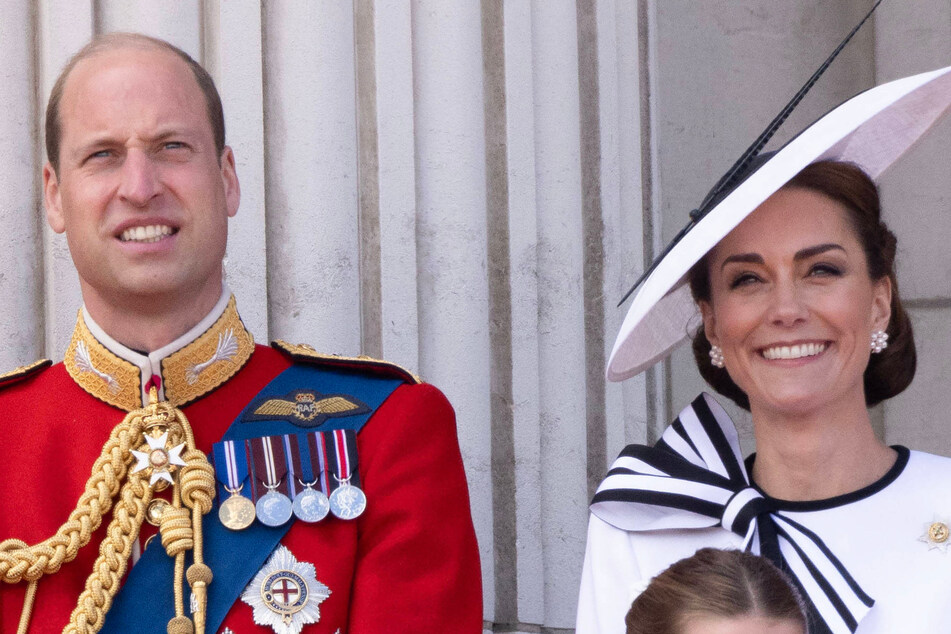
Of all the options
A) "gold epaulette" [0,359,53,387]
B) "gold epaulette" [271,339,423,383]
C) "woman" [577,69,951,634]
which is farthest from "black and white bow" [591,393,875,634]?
"gold epaulette" [0,359,53,387]

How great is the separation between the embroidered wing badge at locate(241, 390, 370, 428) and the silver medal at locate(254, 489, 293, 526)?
15 cm

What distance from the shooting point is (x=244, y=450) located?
2.36m

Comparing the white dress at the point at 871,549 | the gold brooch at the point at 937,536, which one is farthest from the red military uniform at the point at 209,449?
the gold brooch at the point at 937,536

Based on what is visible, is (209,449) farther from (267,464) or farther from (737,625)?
(737,625)

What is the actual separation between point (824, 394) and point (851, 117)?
0.49 m

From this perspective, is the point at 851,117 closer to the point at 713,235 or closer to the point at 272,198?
the point at 713,235

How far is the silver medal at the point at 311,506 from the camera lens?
2.29 meters

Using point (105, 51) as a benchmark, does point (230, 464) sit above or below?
below

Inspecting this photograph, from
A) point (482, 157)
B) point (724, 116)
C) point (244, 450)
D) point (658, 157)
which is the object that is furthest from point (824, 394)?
point (724, 116)

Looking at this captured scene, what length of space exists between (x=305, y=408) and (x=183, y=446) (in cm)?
23

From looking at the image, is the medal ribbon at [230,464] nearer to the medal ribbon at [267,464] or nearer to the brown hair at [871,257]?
the medal ribbon at [267,464]

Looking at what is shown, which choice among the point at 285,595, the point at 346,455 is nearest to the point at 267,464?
the point at 346,455

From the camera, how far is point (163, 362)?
A: 2387 millimetres

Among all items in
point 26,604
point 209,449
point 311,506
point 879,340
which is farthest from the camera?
point 879,340
